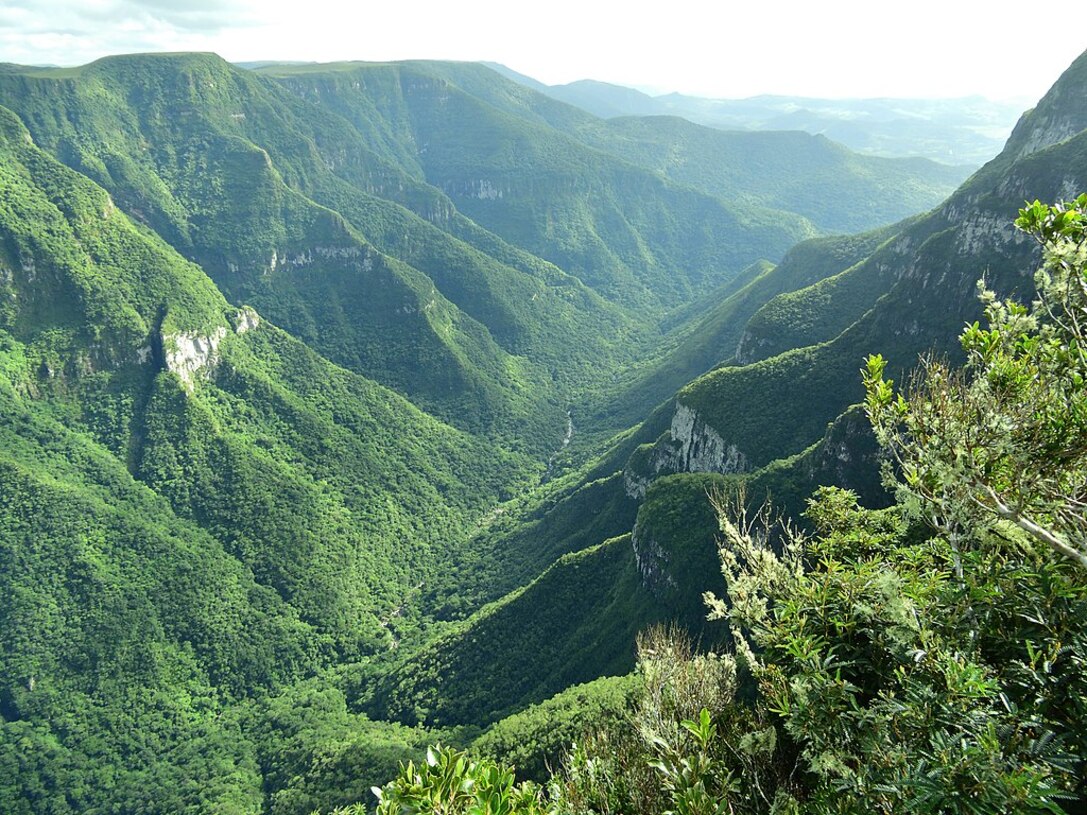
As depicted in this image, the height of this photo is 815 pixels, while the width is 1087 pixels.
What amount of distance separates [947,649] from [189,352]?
192 m

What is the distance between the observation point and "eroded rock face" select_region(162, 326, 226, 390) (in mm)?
162875

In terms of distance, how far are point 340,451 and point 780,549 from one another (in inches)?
5588

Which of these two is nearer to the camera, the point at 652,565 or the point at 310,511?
the point at 652,565

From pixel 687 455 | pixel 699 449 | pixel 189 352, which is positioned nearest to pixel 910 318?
pixel 699 449

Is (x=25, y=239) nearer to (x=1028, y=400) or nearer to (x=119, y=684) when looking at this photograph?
(x=119, y=684)

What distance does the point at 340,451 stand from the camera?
18000 cm

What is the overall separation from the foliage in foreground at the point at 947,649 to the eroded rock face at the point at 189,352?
180699 millimetres

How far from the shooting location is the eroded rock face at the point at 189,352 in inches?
6412

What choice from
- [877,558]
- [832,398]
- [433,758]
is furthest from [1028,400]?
[832,398]

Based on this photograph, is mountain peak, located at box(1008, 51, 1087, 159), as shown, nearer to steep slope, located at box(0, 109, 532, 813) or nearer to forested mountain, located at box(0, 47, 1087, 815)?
forested mountain, located at box(0, 47, 1087, 815)

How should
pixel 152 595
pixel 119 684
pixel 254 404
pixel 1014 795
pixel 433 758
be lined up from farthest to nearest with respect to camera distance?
pixel 254 404 < pixel 152 595 < pixel 119 684 < pixel 433 758 < pixel 1014 795

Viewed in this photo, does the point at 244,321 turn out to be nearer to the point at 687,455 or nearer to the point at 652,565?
the point at 687,455

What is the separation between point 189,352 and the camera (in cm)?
16888

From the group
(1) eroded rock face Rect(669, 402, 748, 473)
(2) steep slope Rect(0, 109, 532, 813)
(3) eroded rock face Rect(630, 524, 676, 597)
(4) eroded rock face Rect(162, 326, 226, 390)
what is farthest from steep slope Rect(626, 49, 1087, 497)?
(4) eroded rock face Rect(162, 326, 226, 390)
